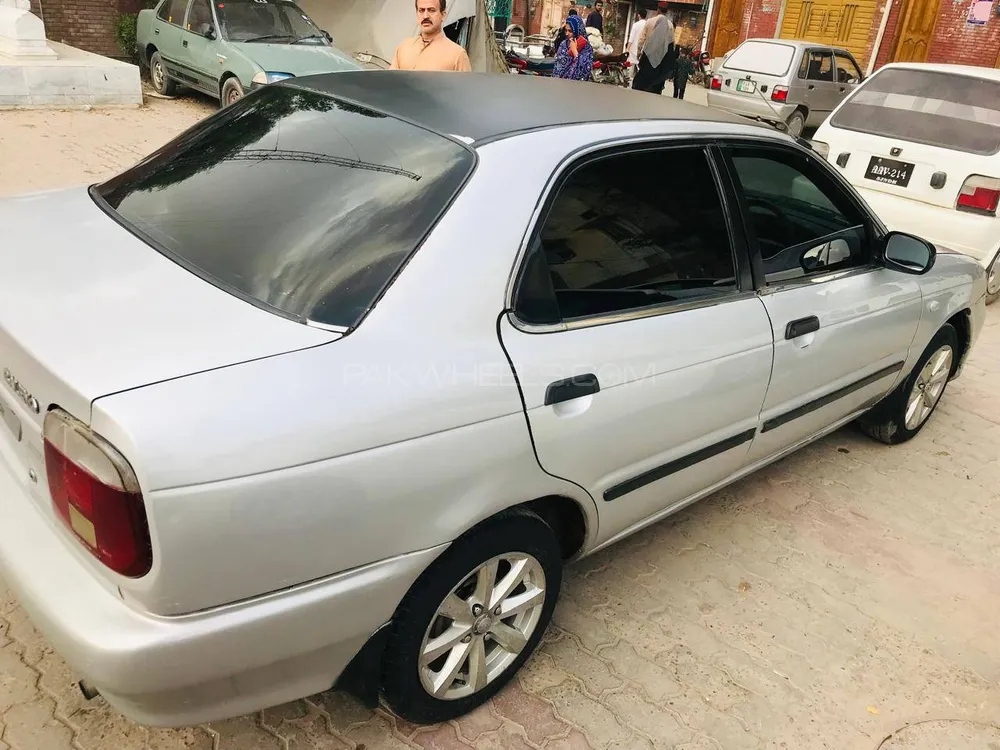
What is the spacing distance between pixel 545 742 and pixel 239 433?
1338 mm

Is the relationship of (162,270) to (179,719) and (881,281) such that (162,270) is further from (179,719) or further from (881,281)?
(881,281)

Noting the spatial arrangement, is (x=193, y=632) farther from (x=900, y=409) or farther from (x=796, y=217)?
(x=900, y=409)

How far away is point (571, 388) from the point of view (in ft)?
6.58

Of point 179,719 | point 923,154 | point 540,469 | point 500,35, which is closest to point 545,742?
point 540,469

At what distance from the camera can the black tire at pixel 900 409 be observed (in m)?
3.76

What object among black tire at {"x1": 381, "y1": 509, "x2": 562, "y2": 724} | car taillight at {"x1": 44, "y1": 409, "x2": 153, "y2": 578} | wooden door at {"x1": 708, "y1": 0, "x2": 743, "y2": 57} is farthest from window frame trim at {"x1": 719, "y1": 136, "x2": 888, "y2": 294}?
wooden door at {"x1": 708, "y1": 0, "x2": 743, "y2": 57}

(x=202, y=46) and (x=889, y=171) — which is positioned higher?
(x=202, y=46)

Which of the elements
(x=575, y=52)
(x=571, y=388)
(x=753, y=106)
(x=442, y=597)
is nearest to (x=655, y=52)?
(x=575, y=52)

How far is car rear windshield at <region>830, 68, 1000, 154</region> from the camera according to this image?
5996mm

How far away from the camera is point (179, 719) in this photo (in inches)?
64.4

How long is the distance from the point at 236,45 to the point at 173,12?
1928 mm

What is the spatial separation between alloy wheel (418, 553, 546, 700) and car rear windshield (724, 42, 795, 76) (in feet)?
37.9

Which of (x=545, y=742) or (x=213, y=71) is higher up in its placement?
(x=213, y=71)

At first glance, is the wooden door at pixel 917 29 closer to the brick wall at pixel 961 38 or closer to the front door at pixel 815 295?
the brick wall at pixel 961 38
